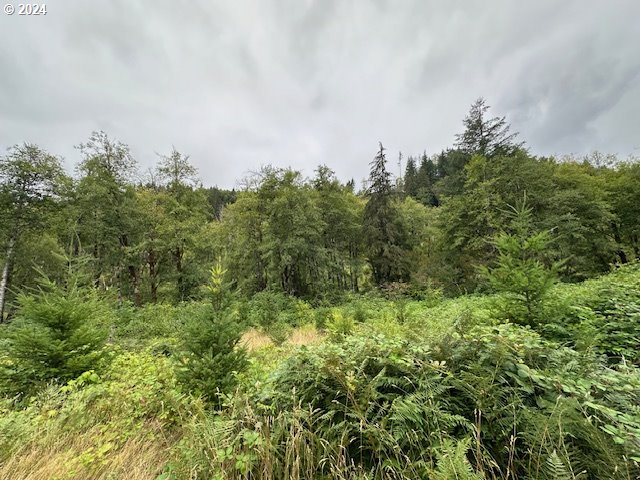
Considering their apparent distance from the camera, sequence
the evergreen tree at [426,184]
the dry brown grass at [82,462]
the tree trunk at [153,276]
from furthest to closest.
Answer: the evergreen tree at [426,184] < the tree trunk at [153,276] < the dry brown grass at [82,462]

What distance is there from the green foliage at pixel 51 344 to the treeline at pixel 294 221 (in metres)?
10.4

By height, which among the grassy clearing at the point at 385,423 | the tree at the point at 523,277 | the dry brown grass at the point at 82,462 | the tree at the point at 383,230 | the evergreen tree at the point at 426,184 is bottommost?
the dry brown grass at the point at 82,462

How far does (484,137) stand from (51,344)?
20.5 m

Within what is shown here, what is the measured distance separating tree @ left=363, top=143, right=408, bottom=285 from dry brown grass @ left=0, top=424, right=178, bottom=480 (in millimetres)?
17724

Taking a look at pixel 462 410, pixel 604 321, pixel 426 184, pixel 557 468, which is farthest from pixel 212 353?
pixel 426 184

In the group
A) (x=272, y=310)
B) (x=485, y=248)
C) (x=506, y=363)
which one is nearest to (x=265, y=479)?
(x=506, y=363)

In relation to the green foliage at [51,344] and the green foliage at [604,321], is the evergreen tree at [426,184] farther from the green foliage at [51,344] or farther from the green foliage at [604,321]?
the green foliage at [51,344]

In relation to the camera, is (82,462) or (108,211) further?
(108,211)

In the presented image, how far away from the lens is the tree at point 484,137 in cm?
1574

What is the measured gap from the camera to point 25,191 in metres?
14.1

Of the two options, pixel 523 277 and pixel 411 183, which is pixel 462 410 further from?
pixel 411 183

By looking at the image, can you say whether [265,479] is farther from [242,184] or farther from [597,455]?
[242,184]

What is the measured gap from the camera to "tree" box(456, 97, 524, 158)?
1574 cm

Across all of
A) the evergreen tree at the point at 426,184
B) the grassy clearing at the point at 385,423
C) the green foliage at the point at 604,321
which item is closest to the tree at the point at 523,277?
the green foliage at the point at 604,321
